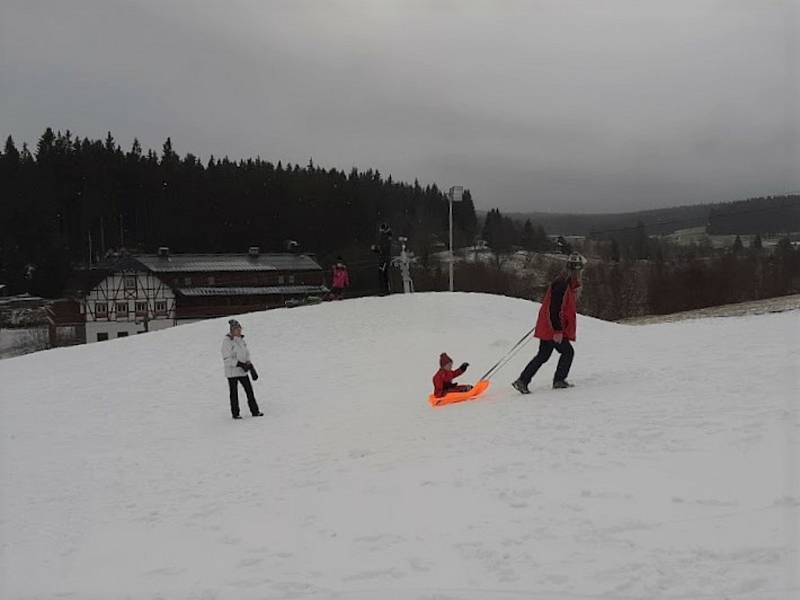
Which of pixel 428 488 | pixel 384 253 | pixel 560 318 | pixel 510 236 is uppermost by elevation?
pixel 510 236

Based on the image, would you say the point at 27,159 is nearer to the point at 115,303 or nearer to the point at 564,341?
the point at 115,303

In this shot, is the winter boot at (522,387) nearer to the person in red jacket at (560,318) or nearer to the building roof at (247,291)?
the person in red jacket at (560,318)

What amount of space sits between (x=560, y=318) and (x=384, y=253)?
42.8 ft

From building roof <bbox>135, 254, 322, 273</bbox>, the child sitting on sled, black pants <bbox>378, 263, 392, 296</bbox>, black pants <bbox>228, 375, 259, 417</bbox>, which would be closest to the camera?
the child sitting on sled

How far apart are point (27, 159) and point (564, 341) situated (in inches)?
3765

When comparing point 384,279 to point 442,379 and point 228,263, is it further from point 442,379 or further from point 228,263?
point 228,263

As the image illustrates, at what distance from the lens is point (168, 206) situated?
293 ft

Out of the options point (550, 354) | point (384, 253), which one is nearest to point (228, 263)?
point (384, 253)

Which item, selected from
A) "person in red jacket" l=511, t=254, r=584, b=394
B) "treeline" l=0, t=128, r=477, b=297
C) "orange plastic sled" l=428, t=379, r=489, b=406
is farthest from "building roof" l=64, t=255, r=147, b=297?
"person in red jacket" l=511, t=254, r=584, b=394

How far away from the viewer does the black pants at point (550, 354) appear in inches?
422

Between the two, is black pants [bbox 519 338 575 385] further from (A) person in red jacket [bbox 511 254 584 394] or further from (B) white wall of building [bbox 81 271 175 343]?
(B) white wall of building [bbox 81 271 175 343]

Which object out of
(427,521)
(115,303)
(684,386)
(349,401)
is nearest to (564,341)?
(684,386)

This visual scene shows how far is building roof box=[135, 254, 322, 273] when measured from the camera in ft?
200

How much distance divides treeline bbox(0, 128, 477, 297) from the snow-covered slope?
219 feet
